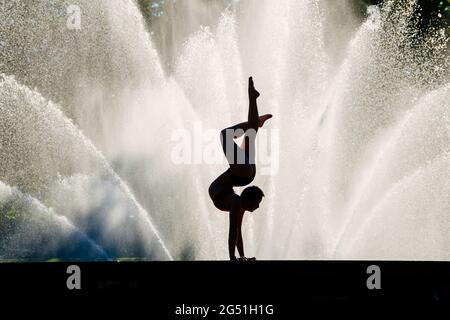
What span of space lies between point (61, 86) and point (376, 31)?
8.66m

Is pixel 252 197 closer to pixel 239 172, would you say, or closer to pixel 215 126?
pixel 239 172

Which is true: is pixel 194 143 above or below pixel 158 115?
below

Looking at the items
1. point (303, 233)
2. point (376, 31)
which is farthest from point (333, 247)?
point (376, 31)

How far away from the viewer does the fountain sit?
47.0 feet

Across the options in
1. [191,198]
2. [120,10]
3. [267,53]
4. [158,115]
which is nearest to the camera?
[267,53]

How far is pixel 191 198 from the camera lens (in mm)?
18703

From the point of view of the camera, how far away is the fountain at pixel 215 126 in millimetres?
14328

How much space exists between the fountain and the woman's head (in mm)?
3733
